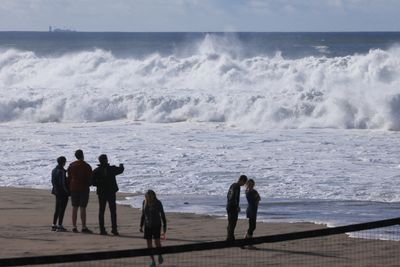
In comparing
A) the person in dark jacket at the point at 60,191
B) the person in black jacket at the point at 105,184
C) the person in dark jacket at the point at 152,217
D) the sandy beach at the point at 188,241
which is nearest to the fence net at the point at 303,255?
the sandy beach at the point at 188,241

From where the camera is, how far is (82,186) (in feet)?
46.3

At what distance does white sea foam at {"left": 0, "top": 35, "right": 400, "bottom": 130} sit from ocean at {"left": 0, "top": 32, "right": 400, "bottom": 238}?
0.07 meters

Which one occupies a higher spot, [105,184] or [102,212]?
[105,184]

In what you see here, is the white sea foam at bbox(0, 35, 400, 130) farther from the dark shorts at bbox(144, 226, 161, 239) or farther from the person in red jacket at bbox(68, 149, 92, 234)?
the dark shorts at bbox(144, 226, 161, 239)

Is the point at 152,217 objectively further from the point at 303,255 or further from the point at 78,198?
the point at 78,198

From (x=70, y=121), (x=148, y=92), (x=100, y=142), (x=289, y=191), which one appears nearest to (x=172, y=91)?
(x=148, y=92)

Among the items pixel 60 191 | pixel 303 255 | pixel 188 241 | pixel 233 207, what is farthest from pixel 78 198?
pixel 303 255

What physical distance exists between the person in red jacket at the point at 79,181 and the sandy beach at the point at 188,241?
1.50 feet

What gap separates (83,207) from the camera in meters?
14.0

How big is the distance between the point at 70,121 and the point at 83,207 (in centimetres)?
2382

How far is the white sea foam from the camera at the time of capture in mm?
34469

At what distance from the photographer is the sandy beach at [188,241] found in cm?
1135

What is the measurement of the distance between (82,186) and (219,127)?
19264 millimetres

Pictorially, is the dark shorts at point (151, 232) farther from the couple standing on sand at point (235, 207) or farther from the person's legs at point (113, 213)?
the person's legs at point (113, 213)
